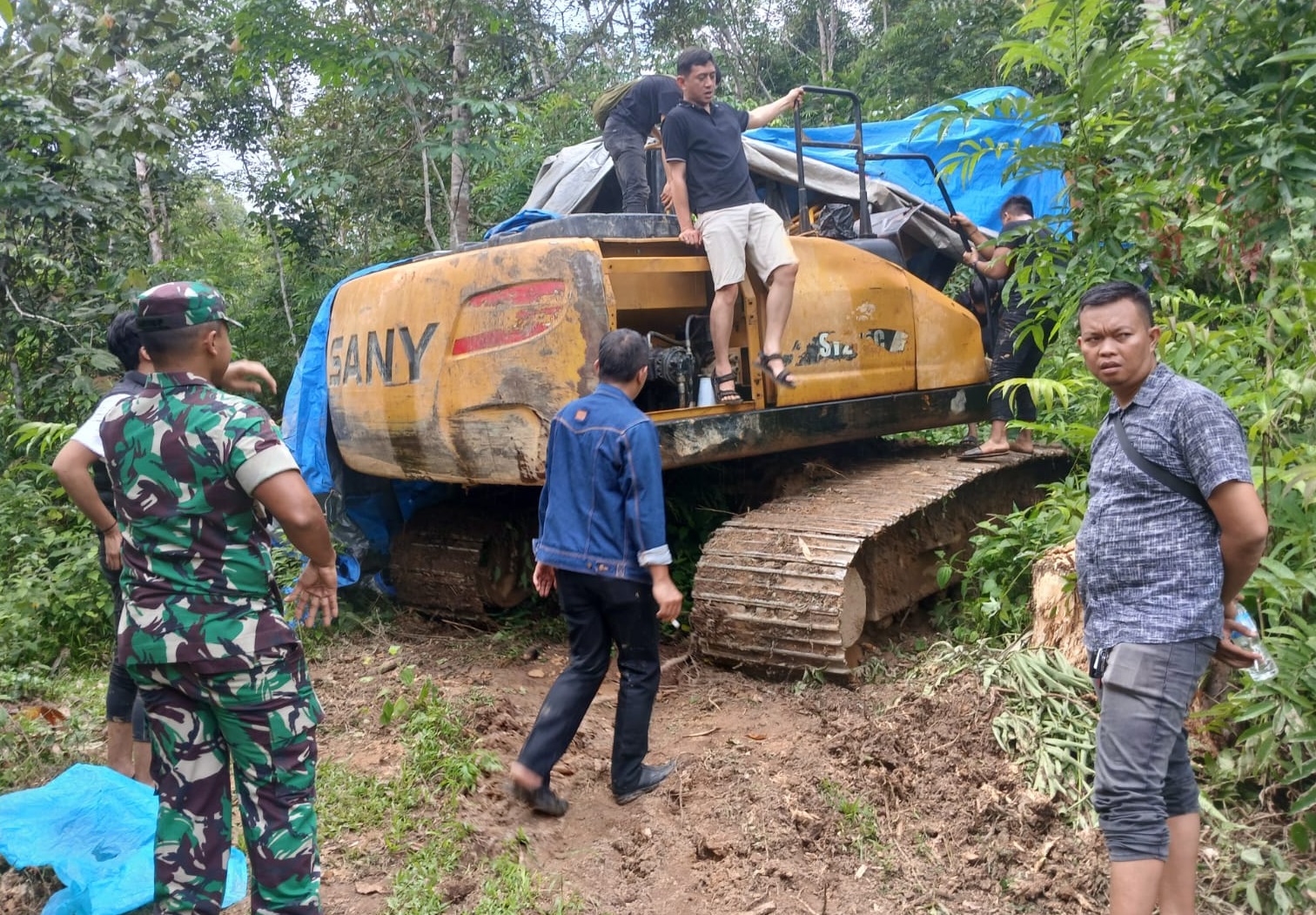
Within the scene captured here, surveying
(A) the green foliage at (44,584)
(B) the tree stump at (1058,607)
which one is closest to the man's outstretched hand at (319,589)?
(B) the tree stump at (1058,607)

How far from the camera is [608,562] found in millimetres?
3666

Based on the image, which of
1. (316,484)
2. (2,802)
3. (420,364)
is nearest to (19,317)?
(316,484)

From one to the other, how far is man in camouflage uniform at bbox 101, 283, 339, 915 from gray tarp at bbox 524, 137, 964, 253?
5.07 m

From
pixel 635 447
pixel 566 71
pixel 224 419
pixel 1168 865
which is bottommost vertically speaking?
pixel 1168 865

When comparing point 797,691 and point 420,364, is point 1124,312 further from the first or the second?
point 420,364

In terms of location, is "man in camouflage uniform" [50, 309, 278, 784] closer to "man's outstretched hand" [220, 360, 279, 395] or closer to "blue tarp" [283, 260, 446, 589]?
"man's outstretched hand" [220, 360, 279, 395]

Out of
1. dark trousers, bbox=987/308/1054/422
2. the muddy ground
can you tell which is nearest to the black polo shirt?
dark trousers, bbox=987/308/1054/422

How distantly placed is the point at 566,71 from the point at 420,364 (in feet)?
25.3

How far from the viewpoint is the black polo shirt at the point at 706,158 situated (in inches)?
196

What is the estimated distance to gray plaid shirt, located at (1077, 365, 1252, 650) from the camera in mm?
2484

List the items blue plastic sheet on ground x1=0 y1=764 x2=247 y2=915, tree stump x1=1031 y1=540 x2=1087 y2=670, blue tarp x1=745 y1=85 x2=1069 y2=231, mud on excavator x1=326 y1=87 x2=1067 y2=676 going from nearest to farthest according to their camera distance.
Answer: blue plastic sheet on ground x1=0 y1=764 x2=247 y2=915, tree stump x1=1031 y1=540 x2=1087 y2=670, mud on excavator x1=326 y1=87 x2=1067 y2=676, blue tarp x1=745 y1=85 x2=1069 y2=231

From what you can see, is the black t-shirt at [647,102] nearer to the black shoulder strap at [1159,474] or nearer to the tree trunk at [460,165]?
the tree trunk at [460,165]

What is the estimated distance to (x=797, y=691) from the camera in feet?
15.3

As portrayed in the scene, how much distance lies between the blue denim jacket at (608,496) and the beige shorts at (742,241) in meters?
1.29
